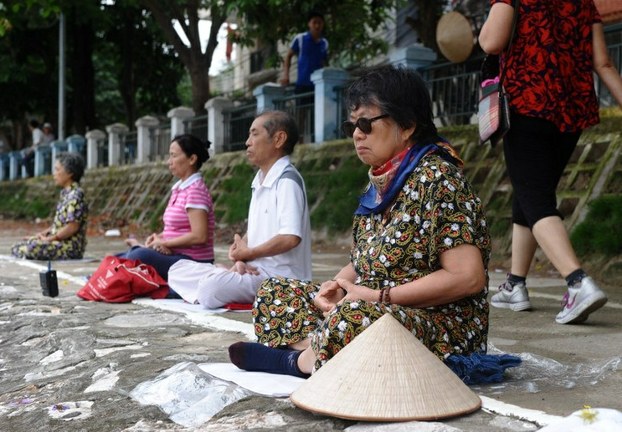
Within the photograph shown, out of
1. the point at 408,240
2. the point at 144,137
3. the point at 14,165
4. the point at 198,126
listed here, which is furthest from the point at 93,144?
the point at 408,240

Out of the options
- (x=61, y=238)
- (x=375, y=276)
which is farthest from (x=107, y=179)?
(x=375, y=276)

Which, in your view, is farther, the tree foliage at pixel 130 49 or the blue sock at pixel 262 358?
the tree foliage at pixel 130 49

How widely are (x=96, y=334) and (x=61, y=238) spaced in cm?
518

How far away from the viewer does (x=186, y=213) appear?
6.58 metres

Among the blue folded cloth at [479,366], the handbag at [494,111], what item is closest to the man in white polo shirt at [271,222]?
the handbag at [494,111]

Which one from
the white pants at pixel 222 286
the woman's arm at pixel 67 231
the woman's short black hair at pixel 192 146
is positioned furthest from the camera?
the woman's arm at pixel 67 231

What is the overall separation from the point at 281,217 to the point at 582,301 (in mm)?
1775

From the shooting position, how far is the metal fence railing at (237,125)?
16.9 meters

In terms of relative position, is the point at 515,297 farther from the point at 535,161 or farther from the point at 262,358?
the point at 262,358

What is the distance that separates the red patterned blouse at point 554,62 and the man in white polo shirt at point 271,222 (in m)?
1.36

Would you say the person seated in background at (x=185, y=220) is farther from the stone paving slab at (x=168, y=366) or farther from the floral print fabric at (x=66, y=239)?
the floral print fabric at (x=66, y=239)

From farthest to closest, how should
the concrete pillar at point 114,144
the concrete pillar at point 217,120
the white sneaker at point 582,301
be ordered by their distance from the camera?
the concrete pillar at point 114,144 < the concrete pillar at point 217,120 < the white sneaker at point 582,301

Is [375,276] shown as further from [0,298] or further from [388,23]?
[388,23]

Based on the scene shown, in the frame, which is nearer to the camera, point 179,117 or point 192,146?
point 192,146
